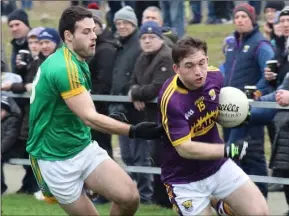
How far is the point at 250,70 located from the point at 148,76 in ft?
3.49

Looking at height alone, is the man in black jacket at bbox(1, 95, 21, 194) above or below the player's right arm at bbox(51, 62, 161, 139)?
below

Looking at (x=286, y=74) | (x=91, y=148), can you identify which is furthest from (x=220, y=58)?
(x=91, y=148)

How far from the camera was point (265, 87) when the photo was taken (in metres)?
9.20

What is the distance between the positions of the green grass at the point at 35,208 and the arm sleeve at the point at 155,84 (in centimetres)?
123

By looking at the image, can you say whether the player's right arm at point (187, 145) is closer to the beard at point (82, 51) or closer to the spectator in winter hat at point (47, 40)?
the beard at point (82, 51)

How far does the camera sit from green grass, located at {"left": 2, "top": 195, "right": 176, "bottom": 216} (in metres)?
9.71

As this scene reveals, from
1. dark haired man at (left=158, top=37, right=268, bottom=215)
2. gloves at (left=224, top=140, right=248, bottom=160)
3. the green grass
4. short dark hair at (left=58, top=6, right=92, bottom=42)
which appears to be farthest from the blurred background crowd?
short dark hair at (left=58, top=6, right=92, bottom=42)

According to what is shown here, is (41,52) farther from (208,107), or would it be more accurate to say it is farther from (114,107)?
(208,107)

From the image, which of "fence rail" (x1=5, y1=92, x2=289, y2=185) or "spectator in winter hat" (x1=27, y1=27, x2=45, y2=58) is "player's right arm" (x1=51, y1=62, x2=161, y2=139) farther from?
"spectator in winter hat" (x1=27, y1=27, x2=45, y2=58)

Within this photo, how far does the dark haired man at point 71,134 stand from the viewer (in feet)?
24.4

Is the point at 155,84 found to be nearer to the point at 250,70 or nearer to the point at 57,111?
the point at 250,70

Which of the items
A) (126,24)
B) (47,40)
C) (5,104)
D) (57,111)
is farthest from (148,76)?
(57,111)

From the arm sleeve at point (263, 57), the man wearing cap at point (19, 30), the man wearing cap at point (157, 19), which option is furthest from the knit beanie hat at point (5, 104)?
the arm sleeve at point (263, 57)

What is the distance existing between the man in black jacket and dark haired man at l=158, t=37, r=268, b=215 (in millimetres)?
3519
